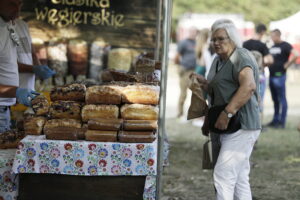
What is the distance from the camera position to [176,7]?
32562 mm

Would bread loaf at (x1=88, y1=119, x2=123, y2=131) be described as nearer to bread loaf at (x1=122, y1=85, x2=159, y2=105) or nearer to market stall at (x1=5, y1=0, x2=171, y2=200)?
market stall at (x1=5, y1=0, x2=171, y2=200)

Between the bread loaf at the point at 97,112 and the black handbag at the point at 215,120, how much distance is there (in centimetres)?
86

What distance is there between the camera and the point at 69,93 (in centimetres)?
419

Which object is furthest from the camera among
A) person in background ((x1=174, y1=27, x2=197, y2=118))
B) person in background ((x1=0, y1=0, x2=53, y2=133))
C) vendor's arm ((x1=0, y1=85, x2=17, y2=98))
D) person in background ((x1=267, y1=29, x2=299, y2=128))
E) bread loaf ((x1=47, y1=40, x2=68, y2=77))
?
person in background ((x1=174, y1=27, x2=197, y2=118))

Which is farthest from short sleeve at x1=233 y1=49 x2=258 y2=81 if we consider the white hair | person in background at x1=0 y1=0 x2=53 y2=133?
person in background at x1=0 y1=0 x2=53 y2=133

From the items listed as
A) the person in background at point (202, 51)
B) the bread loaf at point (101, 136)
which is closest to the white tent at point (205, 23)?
the person in background at point (202, 51)

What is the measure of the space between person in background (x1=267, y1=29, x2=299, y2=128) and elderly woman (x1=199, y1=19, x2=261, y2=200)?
690 cm

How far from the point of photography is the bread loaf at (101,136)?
393 centimetres

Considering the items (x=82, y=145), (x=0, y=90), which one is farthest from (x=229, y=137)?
(x=0, y=90)

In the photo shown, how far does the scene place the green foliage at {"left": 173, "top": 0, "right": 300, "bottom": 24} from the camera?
101ft

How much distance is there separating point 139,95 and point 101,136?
46 cm

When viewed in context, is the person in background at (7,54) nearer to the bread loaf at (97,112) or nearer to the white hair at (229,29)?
the bread loaf at (97,112)

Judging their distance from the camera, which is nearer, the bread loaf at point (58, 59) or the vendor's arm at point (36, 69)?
the vendor's arm at point (36, 69)

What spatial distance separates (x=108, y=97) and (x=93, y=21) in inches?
164
